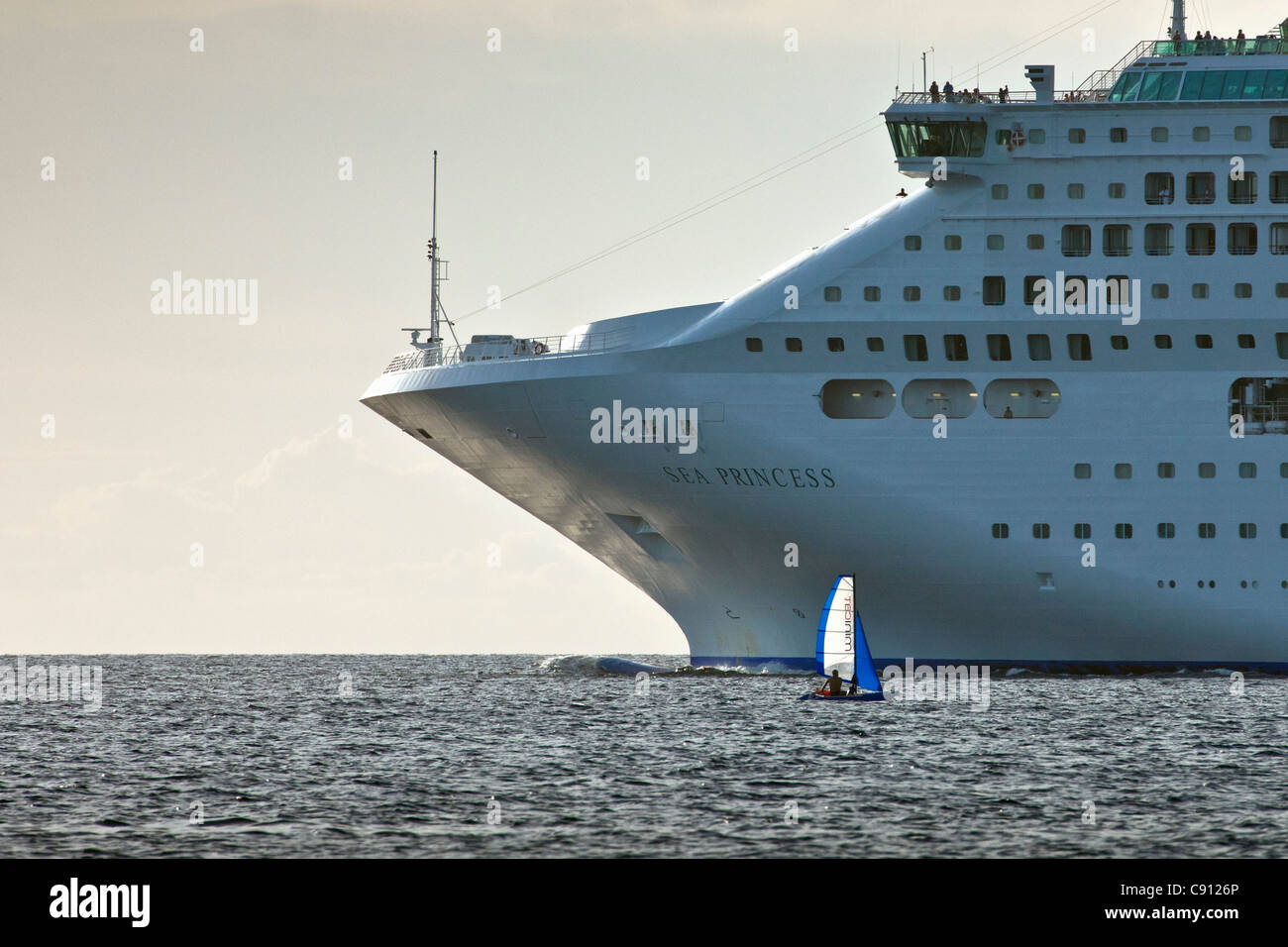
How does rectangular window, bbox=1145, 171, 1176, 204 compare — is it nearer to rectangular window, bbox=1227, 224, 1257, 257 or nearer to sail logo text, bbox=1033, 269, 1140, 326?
rectangular window, bbox=1227, 224, 1257, 257

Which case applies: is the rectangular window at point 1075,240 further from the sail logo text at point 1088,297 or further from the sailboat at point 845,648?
the sailboat at point 845,648

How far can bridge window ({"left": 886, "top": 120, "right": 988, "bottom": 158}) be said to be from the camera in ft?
176

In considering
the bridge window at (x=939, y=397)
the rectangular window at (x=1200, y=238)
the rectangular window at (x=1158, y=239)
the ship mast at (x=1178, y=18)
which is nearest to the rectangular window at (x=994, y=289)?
the bridge window at (x=939, y=397)

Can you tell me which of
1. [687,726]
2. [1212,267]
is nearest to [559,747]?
[687,726]

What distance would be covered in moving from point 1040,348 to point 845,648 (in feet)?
37.1

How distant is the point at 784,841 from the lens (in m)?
24.4

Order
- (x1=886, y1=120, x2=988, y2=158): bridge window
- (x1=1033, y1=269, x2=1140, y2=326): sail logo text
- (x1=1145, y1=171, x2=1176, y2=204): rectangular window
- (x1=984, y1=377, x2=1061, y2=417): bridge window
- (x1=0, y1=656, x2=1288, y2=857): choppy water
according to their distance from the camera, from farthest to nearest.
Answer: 1. (x1=886, y1=120, x2=988, y2=158): bridge window
2. (x1=1145, y1=171, x2=1176, y2=204): rectangular window
3. (x1=1033, y1=269, x2=1140, y2=326): sail logo text
4. (x1=984, y1=377, x2=1061, y2=417): bridge window
5. (x1=0, y1=656, x2=1288, y2=857): choppy water

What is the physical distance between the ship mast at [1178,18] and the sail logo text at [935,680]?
70.6ft


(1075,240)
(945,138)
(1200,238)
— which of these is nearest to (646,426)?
(945,138)

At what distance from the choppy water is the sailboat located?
0.79 m
